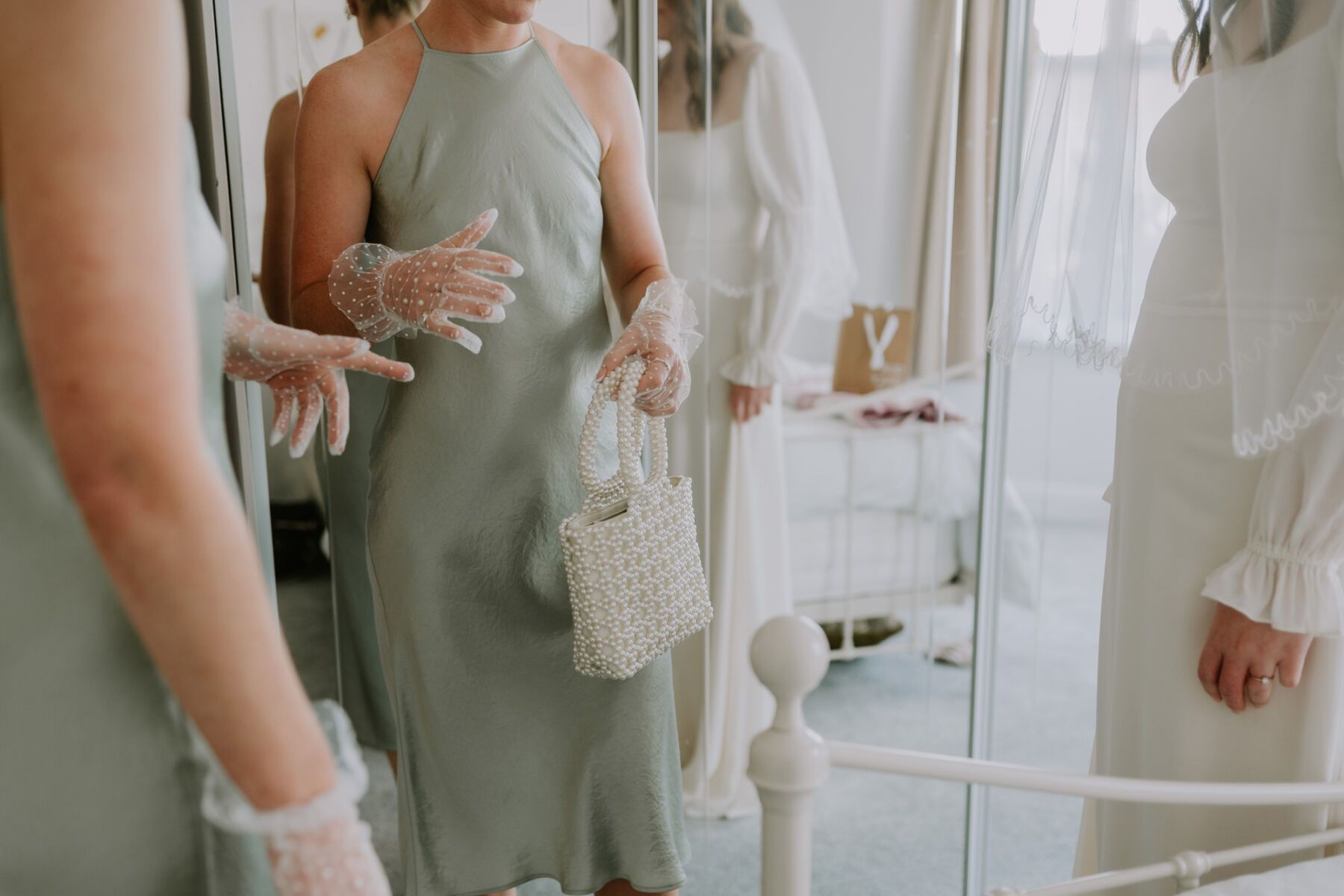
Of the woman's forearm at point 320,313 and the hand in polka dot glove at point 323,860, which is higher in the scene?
the woman's forearm at point 320,313

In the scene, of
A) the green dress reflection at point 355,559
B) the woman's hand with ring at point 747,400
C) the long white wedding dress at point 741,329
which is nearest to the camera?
the green dress reflection at point 355,559

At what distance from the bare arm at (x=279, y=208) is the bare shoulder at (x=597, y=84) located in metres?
0.42

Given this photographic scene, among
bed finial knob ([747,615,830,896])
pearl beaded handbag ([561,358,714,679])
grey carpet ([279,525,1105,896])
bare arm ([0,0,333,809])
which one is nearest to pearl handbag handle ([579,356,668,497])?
pearl beaded handbag ([561,358,714,679])

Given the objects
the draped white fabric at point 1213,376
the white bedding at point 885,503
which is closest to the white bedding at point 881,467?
the white bedding at point 885,503

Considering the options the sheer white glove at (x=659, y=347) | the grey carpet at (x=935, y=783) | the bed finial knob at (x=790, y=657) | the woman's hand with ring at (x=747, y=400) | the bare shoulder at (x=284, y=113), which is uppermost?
the bare shoulder at (x=284, y=113)

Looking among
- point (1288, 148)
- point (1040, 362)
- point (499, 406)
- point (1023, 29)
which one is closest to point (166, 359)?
point (499, 406)

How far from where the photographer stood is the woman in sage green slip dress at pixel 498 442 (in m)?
1.05

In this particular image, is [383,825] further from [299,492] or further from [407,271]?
[407,271]

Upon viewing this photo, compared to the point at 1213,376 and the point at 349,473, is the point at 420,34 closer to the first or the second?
the point at 349,473

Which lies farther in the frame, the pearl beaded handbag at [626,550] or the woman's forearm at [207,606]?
the pearl beaded handbag at [626,550]

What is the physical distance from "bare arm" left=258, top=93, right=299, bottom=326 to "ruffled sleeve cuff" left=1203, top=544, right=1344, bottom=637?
121 cm

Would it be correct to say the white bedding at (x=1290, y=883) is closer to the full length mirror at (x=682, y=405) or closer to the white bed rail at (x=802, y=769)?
the white bed rail at (x=802, y=769)

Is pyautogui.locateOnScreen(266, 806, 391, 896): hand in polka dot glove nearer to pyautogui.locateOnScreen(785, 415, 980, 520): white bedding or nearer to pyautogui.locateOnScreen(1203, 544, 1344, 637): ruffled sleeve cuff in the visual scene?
pyautogui.locateOnScreen(1203, 544, 1344, 637): ruffled sleeve cuff

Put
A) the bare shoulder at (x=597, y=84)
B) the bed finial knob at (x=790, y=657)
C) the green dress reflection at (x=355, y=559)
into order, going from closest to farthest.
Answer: the bed finial knob at (x=790, y=657)
the bare shoulder at (x=597, y=84)
the green dress reflection at (x=355, y=559)
